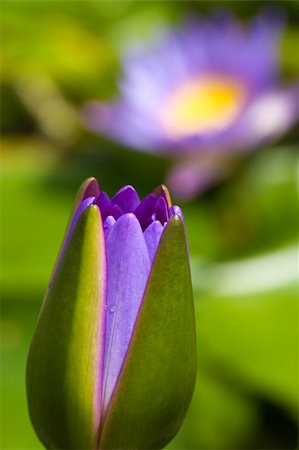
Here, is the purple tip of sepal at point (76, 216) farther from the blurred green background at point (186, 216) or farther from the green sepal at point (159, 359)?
the blurred green background at point (186, 216)

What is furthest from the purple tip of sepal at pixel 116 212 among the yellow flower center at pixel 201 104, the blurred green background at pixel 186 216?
the yellow flower center at pixel 201 104

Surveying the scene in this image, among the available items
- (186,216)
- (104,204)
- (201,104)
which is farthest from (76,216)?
(201,104)

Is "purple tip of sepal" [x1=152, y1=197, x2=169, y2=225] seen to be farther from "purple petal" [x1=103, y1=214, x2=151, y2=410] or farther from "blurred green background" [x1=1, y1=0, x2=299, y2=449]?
"blurred green background" [x1=1, y1=0, x2=299, y2=449]

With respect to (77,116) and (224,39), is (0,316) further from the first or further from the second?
(224,39)

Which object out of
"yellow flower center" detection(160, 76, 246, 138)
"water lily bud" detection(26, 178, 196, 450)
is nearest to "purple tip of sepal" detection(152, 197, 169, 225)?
"water lily bud" detection(26, 178, 196, 450)

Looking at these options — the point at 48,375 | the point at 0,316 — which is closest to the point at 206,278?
the point at 0,316

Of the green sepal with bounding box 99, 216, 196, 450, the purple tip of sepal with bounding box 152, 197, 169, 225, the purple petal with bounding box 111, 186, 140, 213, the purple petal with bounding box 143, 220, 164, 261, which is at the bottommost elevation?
the green sepal with bounding box 99, 216, 196, 450
